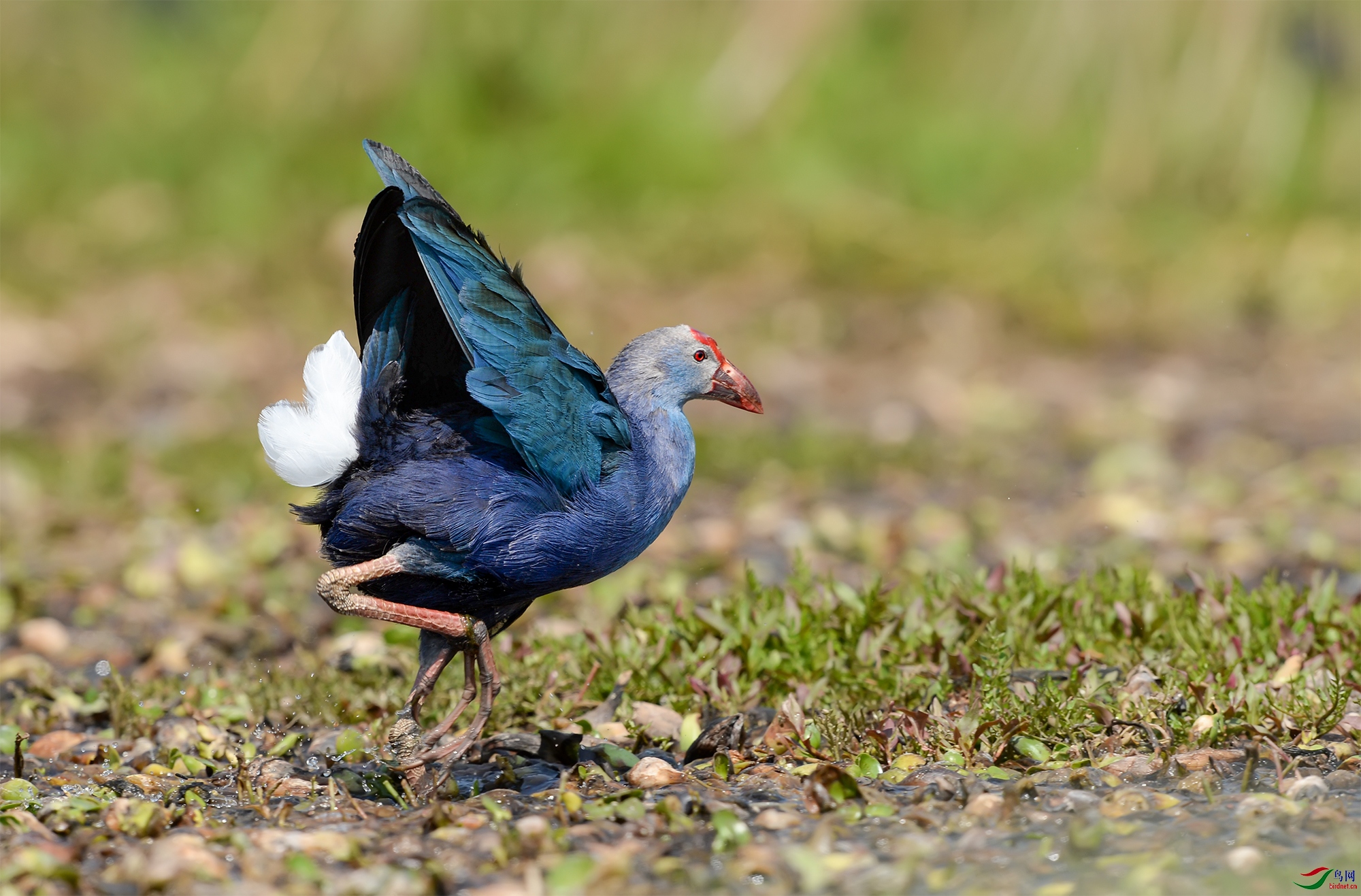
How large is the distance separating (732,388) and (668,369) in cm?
25

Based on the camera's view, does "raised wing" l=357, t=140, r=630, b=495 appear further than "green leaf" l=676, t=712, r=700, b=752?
No

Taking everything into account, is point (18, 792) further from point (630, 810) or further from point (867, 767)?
point (867, 767)

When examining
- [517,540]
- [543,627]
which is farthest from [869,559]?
Answer: [517,540]

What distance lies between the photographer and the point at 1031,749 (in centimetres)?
350

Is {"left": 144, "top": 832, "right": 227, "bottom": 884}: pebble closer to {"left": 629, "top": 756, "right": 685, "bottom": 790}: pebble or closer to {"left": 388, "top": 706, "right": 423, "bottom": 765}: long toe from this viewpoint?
{"left": 388, "top": 706, "right": 423, "bottom": 765}: long toe

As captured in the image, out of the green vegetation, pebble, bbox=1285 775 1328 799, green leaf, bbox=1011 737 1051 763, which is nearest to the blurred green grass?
the green vegetation

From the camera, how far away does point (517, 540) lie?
11.2 ft

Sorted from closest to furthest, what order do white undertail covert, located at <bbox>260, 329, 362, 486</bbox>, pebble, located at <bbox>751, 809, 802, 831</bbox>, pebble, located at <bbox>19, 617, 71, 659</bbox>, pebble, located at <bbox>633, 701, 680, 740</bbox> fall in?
pebble, located at <bbox>751, 809, 802, 831</bbox> → white undertail covert, located at <bbox>260, 329, 362, 486</bbox> → pebble, located at <bbox>633, 701, 680, 740</bbox> → pebble, located at <bbox>19, 617, 71, 659</bbox>

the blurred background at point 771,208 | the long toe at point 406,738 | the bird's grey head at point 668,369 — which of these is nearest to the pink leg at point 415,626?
the long toe at point 406,738

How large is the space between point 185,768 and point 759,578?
2.33m

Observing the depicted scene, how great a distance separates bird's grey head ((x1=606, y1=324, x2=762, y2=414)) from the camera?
373cm

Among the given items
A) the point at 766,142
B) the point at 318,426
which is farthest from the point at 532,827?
the point at 766,142

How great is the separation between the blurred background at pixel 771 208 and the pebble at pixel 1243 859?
13.0ft

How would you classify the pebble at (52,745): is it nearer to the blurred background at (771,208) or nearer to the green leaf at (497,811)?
the green leaf at (497,811)
